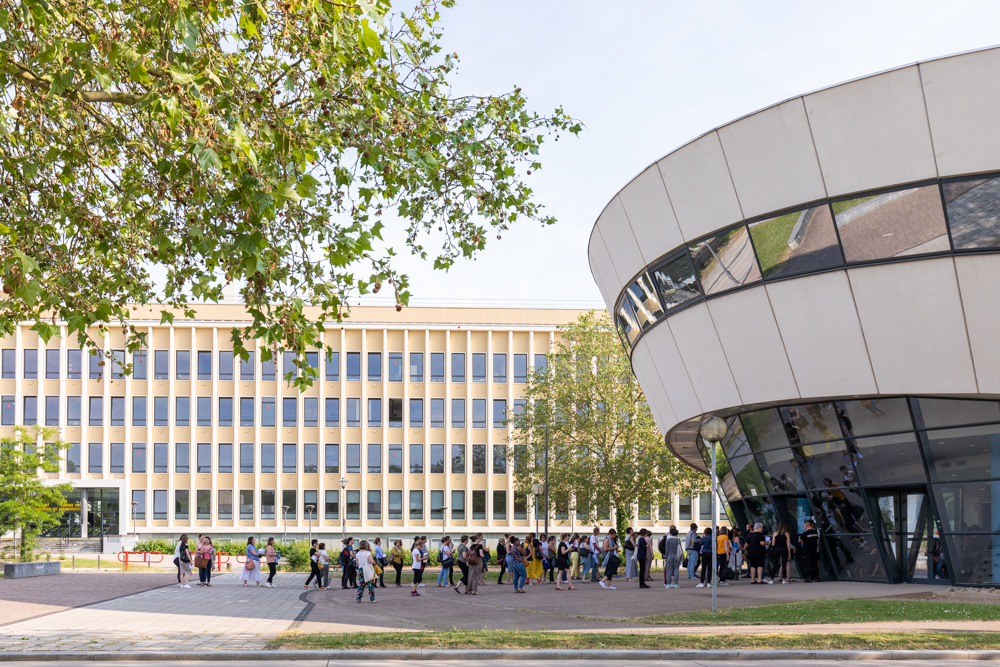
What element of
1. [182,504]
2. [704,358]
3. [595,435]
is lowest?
[182,504]

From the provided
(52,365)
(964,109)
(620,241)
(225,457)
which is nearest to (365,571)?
(620,241)

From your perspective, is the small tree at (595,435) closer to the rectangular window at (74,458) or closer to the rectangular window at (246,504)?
the rectangular window at (246,504)

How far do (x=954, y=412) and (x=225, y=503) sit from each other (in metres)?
52.2

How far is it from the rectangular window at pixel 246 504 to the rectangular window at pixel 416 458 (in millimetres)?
10760

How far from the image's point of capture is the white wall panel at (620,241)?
21.6 metres

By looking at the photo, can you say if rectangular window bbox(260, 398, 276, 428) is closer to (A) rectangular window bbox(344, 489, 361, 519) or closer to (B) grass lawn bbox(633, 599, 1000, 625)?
(A) rectangular window bbox(344, 489, 361, 519)

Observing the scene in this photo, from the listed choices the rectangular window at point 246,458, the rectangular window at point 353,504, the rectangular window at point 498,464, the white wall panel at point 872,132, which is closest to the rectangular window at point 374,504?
the rectangular window at point 353,504

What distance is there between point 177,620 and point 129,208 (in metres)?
8.32

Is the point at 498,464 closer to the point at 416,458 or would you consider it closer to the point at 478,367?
the point at 416,458

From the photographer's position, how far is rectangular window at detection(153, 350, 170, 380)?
62.3m

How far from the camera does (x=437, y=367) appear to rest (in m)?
63.9

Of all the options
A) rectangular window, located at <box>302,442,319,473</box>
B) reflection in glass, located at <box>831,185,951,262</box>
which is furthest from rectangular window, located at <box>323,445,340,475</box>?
reflection in glass, located at <box>831,185,951,262</box>

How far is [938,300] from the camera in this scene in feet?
55.1

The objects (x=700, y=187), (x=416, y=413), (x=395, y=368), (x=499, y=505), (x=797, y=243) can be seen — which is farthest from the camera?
(x=395, y=368)
